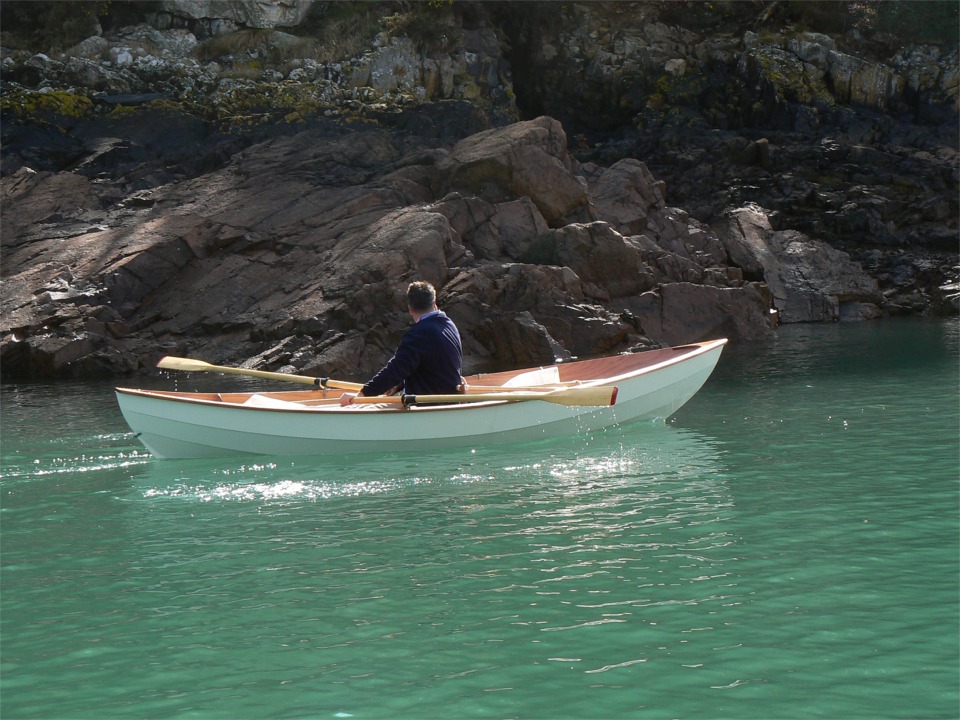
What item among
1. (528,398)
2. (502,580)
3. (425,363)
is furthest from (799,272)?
(502,580)

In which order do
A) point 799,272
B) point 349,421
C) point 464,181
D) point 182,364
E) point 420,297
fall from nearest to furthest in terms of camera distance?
1. point 420,297
2. point 349,421
3. point 182,364
4. point 464,181
5. point 799,272

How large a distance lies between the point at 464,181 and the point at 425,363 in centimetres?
1583

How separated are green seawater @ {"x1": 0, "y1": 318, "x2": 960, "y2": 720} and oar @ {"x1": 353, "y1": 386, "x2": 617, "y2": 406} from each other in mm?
579

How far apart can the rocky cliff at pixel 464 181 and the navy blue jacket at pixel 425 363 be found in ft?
31.1

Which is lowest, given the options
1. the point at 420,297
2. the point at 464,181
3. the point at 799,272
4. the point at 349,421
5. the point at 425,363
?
the point at 349,421

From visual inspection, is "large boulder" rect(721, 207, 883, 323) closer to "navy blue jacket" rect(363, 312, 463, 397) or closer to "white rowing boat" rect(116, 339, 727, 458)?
"white rowing boat" rect(116, 339, 727, 458)

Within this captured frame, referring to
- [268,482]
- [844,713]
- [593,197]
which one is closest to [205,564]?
[268,482]

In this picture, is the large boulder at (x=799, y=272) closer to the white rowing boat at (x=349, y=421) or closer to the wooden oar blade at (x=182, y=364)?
the white rowing boat at (x=349, y=421)

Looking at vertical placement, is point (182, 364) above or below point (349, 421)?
above

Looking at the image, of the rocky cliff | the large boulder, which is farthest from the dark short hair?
the large boulder

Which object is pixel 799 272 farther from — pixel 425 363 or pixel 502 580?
pixel 502 580

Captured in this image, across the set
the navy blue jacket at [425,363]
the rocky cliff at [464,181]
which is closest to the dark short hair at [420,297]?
the navy blue jacket at [425,363]

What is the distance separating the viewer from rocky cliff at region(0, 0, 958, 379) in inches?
870

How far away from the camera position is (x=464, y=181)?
25.5 metres
